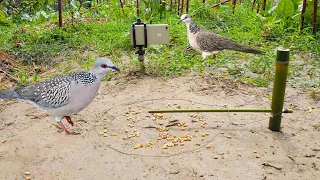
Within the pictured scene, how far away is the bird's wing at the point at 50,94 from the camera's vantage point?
318 cm

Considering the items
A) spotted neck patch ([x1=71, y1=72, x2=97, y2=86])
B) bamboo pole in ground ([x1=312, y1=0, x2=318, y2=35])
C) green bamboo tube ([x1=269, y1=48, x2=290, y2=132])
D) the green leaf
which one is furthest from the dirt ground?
the green leaf

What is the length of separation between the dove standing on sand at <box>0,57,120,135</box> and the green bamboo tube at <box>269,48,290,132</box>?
4.62 ft

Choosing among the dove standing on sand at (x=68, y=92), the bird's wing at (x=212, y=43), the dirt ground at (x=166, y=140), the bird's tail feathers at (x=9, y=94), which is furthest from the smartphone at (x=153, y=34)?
the bird's tail feathers at (x=9, y=94)

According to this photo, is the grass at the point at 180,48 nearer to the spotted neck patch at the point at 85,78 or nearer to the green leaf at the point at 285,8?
the green leaf at the point at 285,8

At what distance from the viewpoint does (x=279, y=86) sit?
3.30m

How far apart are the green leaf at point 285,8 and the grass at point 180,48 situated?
0.45 ft

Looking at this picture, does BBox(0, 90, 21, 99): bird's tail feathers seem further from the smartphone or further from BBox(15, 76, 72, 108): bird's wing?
the smartphone

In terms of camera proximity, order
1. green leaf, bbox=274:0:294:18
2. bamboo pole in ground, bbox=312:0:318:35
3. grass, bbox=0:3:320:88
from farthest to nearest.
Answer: green leaf, bbox=274:0:294:18 → bamboo pole in ground, bbox=312:0:318:35 → grass, bbox=0:3:320:88

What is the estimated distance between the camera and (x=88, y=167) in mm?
3012

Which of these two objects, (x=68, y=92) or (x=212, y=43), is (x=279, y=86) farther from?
(x=212, y=43)

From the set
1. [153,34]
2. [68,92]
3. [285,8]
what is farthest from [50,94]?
[285,8]

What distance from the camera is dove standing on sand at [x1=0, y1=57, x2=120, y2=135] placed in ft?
10.3

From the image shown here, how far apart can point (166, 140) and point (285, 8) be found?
13.9ft

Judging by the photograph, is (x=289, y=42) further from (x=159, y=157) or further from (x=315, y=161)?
(x=159, y=157)
